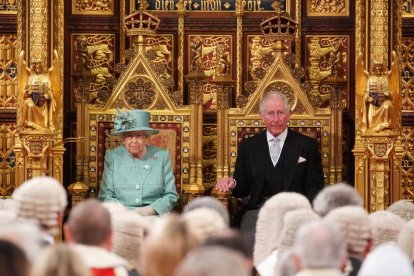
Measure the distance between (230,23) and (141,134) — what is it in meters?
2.22

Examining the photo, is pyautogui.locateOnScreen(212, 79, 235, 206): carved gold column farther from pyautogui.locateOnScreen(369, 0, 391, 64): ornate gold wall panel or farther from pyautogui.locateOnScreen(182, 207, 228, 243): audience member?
pyautogui.locateOnScreen(182, 207, 228, 243): audience member

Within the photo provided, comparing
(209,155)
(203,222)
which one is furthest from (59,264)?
(209,155)

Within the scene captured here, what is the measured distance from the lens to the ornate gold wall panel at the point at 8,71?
42.2ft

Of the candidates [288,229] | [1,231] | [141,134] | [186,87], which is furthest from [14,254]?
[186,87]

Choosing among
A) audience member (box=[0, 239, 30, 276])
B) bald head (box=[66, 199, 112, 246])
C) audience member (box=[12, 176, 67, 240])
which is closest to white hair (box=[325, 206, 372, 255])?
bald head (box=[66, 199, 112, 246])

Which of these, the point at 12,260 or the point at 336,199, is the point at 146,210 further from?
the point at 12,260

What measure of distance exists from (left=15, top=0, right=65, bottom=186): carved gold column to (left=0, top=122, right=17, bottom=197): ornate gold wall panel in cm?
97

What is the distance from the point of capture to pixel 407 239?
7887 mm

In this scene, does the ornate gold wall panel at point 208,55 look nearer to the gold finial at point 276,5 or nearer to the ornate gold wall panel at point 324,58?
the gold finial at point 276,5

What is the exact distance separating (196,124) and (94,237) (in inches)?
235

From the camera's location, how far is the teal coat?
1109cm

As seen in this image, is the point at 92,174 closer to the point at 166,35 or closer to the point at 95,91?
the point at 95,91

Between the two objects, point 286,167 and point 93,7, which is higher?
point 93,7

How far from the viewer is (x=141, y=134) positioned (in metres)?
11.2
